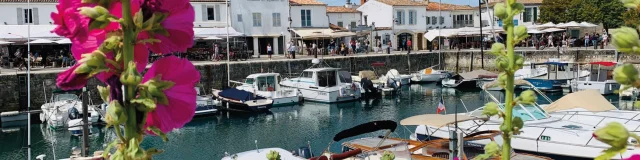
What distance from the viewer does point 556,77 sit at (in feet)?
128

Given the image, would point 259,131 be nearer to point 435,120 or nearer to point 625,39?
point 435,120

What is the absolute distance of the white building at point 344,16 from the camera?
5929cm

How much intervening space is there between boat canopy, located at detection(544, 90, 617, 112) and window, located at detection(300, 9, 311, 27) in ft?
109

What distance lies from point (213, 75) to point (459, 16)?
3459 cm

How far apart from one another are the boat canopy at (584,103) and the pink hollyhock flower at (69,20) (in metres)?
20.7

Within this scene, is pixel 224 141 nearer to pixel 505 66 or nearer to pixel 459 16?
pixel 505 66

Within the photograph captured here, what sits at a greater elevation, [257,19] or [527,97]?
[257,19]

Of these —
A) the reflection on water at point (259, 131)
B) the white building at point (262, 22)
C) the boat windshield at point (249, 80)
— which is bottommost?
the reflection on water at point (259, 131)

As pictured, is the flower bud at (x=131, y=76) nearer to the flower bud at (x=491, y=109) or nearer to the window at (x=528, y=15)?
the flower bud at (x=491, y=109)

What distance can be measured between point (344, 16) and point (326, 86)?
80.5 feet

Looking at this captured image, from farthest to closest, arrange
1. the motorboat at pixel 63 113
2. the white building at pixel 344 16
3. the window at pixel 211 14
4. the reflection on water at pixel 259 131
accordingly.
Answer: the white building at pixel 344 16 → the window at pixel 211 14 → the motorboat at pixel 63 113 → the reflection on water at pixel 259 131

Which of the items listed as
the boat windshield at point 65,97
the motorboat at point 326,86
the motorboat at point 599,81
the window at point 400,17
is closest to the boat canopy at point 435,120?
the motorboat at point 326,86

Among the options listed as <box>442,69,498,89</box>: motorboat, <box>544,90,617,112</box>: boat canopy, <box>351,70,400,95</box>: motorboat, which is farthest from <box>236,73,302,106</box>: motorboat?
<box>544,90,617,112</box>: boat canopy

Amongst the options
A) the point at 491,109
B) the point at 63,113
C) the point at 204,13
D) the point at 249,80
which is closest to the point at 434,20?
the point at 204,13
